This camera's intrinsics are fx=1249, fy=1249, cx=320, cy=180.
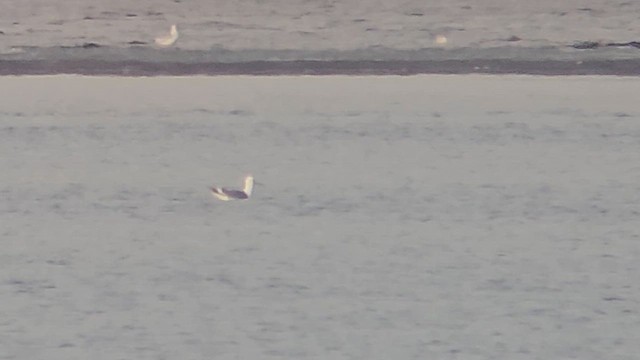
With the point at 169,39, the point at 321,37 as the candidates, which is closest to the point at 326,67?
the point at 321,37

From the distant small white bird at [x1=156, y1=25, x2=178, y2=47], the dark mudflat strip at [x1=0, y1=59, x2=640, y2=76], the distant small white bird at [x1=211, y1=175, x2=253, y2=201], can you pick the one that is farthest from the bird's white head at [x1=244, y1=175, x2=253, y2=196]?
the distant small white bird at [x1=156, y1=25, x2=178, y2=47]

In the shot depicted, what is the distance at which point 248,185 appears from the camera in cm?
573

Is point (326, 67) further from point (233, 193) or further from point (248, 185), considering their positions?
point (233, 193)

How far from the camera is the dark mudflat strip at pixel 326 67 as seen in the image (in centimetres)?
861

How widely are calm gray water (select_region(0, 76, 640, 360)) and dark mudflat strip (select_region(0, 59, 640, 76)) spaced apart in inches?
29.2

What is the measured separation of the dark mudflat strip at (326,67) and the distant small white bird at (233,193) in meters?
2.95

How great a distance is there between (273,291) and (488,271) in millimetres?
808

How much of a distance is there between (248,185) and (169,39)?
448 cm

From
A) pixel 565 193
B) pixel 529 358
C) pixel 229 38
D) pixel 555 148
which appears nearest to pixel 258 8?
pixel 229 38

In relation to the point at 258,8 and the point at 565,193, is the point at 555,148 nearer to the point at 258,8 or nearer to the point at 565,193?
the point at 565,193

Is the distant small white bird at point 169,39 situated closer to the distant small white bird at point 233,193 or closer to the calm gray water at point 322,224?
the calm gray water at point 322,224

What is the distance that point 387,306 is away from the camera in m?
4.27

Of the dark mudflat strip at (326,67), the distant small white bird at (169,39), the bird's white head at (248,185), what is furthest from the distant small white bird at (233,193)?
the distant small white bird at (169,39)

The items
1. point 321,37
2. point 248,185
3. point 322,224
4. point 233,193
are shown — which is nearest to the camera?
point 322,224
